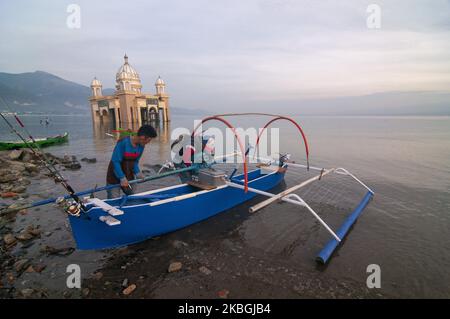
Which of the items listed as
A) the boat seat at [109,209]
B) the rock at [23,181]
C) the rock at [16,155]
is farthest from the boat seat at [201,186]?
the rock at [16,155]

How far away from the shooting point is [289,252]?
570 cm

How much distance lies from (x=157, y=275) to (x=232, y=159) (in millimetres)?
6957

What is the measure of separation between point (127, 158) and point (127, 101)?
1810 inches

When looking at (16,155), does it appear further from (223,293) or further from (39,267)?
(223,293)

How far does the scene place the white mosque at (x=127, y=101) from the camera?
154 feet

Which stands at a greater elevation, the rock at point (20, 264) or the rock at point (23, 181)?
the rock at point (23, 181)

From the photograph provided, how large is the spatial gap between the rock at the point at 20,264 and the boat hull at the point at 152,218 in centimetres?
118

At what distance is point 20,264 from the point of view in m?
4.65

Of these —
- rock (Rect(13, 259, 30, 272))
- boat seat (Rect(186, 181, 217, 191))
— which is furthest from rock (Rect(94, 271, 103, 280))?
boat seat (Rect(186, 181, 217, 191))

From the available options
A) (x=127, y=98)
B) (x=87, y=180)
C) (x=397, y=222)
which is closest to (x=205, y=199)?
(x=397, y=222)

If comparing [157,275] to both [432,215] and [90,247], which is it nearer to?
[90,247]

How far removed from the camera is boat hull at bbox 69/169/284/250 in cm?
467
